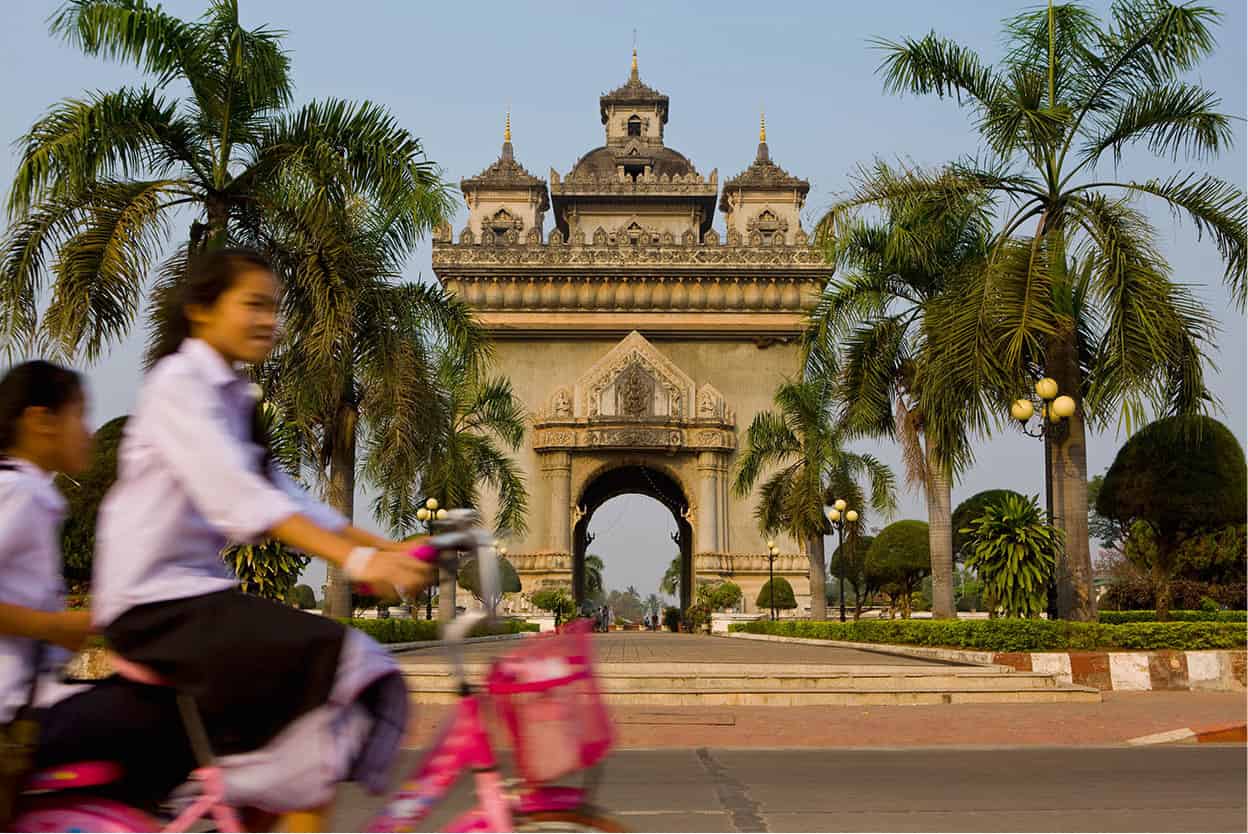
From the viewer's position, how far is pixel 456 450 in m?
28.7

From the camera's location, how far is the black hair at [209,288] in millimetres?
3043

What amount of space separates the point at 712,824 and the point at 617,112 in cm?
5978

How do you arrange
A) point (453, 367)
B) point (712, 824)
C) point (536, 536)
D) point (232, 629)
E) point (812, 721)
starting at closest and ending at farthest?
1. point (232, 629)
2. point (712, 824)
3. point (812, 721)
4. point (453, 367)
5. point (536, 536)

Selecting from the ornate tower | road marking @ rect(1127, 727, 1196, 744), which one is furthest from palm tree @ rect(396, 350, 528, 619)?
the ornate tower

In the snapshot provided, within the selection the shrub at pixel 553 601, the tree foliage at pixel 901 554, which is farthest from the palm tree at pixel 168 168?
the tree foliage at pixel 901 554

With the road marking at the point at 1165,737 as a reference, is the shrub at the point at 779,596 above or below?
above

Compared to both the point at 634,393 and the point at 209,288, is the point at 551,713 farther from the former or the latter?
the point at 634,393

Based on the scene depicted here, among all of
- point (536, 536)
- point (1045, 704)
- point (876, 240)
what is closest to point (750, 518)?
point (536, 536)

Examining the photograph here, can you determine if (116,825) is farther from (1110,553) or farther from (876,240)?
(1110,553)

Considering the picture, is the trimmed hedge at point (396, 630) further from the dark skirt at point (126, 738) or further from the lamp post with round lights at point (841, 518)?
the dark skirt at point (126, 738)

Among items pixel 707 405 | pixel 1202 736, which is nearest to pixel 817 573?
pixel 707 405

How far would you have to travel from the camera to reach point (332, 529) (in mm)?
2984

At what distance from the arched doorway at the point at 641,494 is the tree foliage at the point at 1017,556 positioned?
1284 inches

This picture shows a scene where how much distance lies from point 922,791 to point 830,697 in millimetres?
6614
